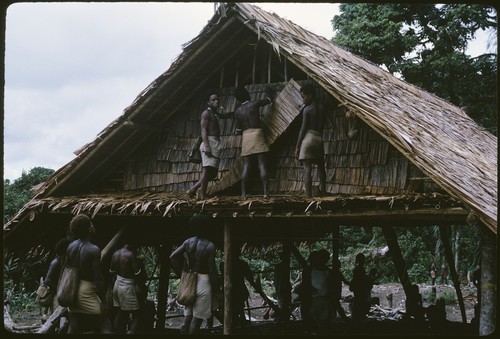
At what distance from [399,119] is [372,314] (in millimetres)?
7535

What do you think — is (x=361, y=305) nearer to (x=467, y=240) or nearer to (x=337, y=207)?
(x=337, y=207)

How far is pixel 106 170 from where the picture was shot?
10.8 metres

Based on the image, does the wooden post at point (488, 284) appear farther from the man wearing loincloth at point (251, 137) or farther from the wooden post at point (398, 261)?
the wooden post at point (398, 261)

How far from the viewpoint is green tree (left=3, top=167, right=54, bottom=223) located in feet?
67.3

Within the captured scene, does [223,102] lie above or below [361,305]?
above

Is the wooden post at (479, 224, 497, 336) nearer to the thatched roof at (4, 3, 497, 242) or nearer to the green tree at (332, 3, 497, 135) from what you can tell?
the thatched roof at (4, 3, 497, 242)

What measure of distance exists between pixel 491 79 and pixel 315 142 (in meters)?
13.3

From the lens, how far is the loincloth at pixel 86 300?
23.2ft

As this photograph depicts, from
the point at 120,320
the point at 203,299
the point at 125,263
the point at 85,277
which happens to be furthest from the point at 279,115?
the point at 120,320

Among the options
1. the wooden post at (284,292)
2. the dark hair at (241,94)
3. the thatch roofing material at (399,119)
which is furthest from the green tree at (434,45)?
the dark hair at (241,94)

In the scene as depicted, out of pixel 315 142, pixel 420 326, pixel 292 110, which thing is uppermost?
pixel 292 110

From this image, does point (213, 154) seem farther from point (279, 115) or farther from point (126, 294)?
point (126, 294)

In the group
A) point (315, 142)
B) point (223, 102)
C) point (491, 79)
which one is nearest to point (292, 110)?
point (315, 142)

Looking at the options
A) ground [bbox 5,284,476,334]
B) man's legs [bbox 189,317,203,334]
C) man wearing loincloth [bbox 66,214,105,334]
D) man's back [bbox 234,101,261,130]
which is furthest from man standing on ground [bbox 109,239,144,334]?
man's back [bbox 234,101,261,130]
